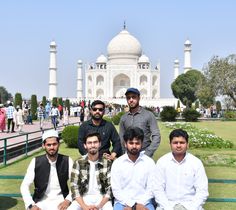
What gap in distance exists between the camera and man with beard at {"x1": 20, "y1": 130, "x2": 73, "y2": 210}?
173 inches

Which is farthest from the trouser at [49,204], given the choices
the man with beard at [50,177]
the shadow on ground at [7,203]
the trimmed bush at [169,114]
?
the trimmed bush at [169,114]

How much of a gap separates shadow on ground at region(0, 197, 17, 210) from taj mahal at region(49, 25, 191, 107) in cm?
5164

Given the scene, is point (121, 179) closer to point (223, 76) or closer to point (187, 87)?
point (223, 76)

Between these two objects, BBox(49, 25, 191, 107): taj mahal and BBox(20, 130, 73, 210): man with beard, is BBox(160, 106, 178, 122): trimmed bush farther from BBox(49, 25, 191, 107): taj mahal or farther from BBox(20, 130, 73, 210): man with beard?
BBox(49, 25, 191, 107): taj mahal

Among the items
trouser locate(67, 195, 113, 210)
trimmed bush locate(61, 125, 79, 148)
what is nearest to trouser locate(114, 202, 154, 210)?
trouser locate(67, 195, 113, 210)

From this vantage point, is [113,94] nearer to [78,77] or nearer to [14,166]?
[78,77]

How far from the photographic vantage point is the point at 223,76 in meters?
30.6

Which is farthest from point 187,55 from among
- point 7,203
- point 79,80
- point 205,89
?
point 7,203

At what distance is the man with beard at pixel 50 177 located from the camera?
439 cm

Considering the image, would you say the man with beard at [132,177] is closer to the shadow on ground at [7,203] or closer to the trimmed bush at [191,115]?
the shadow on ground at [7,203]

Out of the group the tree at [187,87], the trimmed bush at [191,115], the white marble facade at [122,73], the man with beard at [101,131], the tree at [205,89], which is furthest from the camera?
the white marble facade at [122,73]

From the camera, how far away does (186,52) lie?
5922 centimetres

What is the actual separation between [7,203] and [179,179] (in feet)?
8.61

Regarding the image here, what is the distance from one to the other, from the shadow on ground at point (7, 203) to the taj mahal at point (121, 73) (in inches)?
2033
